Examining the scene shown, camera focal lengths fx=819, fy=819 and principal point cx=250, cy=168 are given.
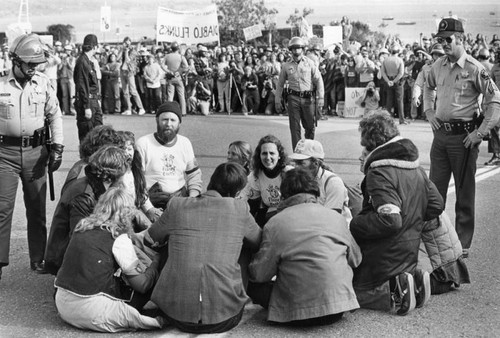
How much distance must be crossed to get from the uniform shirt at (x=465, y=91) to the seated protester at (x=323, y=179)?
1497mm

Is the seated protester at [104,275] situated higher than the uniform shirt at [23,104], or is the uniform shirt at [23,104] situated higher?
the uniform shirt at [23,104]

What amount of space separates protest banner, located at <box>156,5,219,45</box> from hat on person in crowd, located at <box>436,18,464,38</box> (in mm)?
17809

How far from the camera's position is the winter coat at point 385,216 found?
19.8ft

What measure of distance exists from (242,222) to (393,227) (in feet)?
3.69

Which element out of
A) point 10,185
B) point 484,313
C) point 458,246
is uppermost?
point 10,185

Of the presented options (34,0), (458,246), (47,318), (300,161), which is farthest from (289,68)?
(34,0)

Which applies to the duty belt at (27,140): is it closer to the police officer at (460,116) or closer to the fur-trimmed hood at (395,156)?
the fur-trimmed hood at (395,156)

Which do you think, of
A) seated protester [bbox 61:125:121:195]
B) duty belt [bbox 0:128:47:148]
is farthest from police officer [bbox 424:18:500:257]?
duty belt [bbox 0:128:47:148]

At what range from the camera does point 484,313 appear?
605cm

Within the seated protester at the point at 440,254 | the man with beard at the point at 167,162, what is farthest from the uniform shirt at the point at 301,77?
the seated protester at the point at 440,254

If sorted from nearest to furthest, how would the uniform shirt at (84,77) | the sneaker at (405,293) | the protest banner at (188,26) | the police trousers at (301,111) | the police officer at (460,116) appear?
the sneaker at (405,293) < the police officer at (460,116) < the uniform shirt at (84,77) < the police trousers at (301,111) < the protest banner at (188,26)

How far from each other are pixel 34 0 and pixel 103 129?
18790cm

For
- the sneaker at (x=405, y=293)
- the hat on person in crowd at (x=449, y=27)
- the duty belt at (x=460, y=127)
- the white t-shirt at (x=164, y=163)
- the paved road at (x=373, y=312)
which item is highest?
the hat on person in crowd at (x=449, y=27)

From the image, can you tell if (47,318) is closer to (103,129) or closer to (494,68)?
(103,129)
